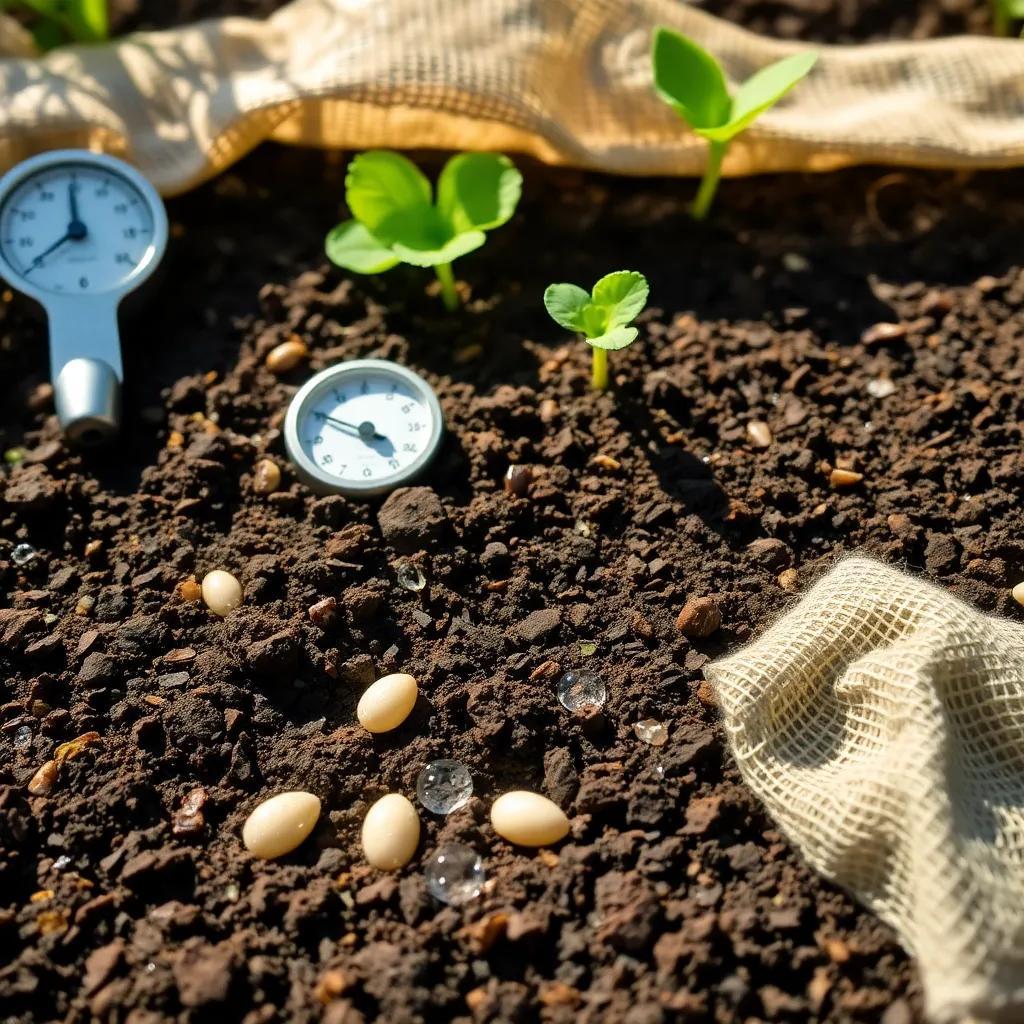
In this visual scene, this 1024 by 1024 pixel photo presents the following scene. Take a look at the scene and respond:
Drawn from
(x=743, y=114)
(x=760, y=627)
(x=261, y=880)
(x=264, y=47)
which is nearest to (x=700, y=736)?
(x=760, y=627)

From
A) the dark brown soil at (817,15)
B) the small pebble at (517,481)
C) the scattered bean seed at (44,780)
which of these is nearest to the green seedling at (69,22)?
the dark brown soil at (817,15)

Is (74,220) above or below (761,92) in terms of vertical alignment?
below

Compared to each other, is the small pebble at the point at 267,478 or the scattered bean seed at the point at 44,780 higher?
the small pebble at the point at 267,478

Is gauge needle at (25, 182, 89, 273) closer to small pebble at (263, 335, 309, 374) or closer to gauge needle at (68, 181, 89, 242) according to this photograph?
gauge needle at (68, 181, 89, 242)

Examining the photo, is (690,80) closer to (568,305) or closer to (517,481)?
(568,305)

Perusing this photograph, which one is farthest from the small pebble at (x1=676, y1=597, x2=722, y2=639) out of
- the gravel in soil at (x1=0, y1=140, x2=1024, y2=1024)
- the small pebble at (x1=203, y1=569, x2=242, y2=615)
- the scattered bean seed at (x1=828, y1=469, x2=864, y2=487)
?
the small pebble at (x1=203, y1=569, x2=242, y2=615)

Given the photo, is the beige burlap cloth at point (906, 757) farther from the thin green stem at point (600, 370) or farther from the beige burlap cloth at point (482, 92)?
the beige burlap cloth at point (482, 92)

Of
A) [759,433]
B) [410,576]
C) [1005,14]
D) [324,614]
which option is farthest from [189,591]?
[1005,14]
